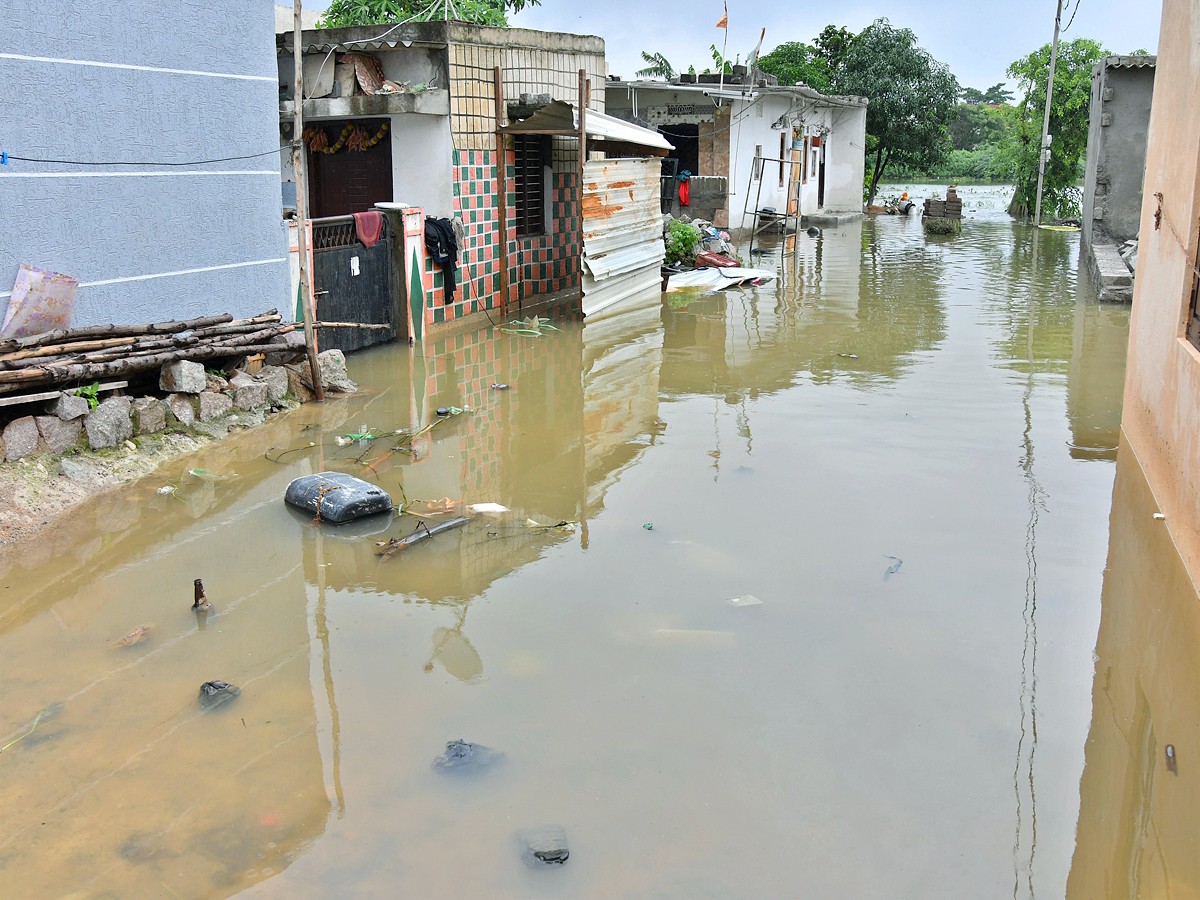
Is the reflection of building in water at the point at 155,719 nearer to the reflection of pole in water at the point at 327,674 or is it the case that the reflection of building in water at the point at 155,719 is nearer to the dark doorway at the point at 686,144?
the reflection of pole in water at the point at 327,674

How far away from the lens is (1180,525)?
6.72 metres

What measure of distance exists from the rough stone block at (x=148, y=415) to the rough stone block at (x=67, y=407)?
1.96 feet

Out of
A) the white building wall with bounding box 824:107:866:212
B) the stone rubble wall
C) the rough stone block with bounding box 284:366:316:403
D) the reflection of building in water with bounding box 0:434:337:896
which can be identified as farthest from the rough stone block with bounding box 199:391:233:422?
the white building wall with bounding box 824:107:866:212

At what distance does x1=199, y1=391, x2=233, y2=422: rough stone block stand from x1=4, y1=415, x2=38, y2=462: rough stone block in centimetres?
162

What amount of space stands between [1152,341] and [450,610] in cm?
576

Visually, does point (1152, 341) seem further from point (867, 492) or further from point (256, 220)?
point (256, 220)

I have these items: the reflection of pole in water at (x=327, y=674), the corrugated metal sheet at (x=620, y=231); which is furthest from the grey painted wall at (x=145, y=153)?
the corrugated metal sheet at (x=620, y=231)

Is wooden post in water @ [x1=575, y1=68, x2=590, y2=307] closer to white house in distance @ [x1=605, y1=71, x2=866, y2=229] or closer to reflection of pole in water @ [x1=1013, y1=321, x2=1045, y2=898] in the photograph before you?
reflection of pole in water @ [x1=1013, y1=321, x2=1045, y2=898]

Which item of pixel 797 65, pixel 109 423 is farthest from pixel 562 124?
pixel 797 65

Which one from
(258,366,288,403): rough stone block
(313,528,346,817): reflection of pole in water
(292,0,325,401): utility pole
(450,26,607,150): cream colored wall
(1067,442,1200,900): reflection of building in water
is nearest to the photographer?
(1067,442,1200,900): reflection of building in water

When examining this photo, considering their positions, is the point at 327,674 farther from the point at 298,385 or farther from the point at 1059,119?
the point at 1059,119

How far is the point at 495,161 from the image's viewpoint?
14.9m

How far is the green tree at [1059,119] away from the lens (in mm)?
32250

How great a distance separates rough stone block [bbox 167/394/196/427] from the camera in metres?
9.06
